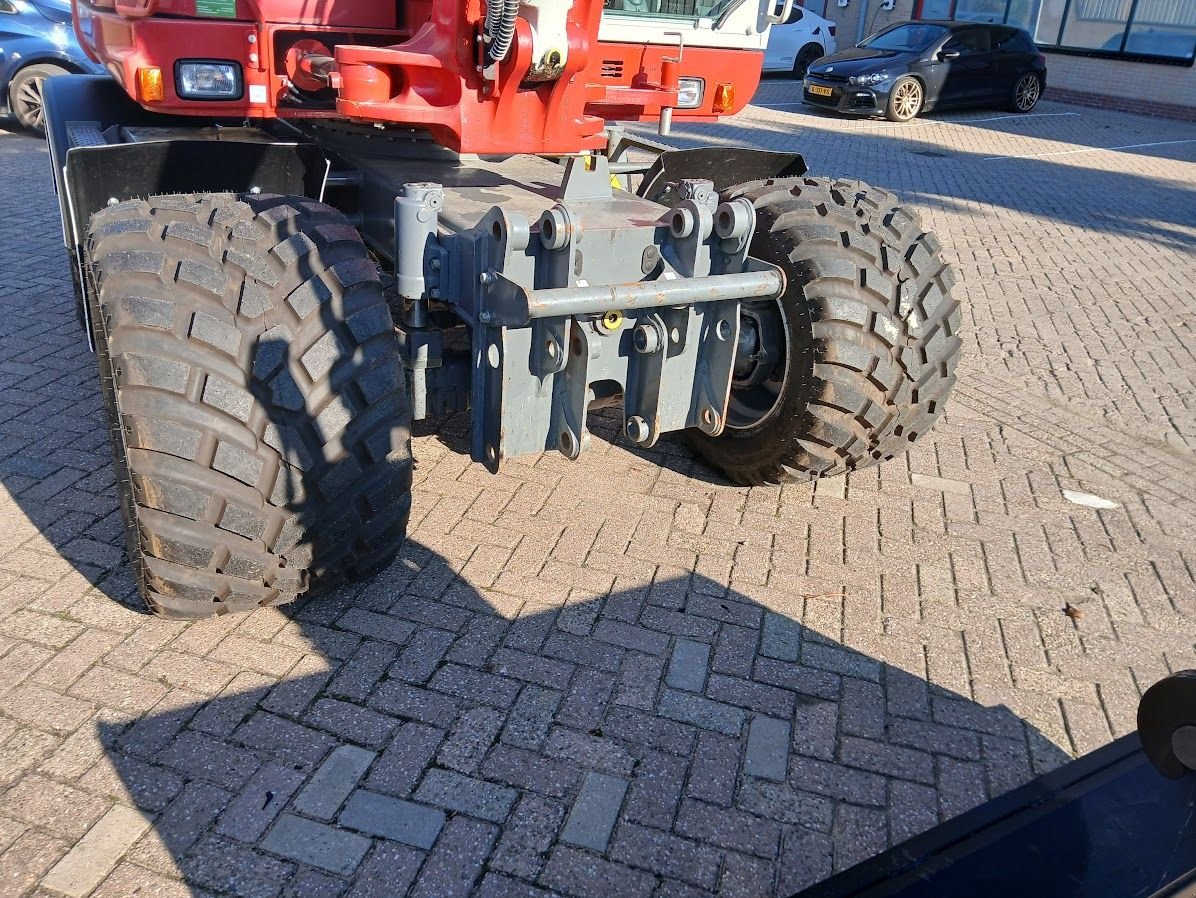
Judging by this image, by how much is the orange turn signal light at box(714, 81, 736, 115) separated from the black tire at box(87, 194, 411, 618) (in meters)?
2.19

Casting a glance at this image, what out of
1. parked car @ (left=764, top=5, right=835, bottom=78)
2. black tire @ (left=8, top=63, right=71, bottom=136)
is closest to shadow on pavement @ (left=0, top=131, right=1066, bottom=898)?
black tire @ (left=8, top=63, right=71, bottom=136)

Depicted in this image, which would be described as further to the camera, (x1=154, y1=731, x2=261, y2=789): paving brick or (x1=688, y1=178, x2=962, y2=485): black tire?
(x1=688, y1=178, x2=962, y2=485): black tire

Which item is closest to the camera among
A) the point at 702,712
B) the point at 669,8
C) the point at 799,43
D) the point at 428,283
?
the point at 702,712

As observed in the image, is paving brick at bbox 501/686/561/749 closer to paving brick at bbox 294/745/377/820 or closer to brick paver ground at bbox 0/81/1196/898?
brick paver ground at bbox 0/81/1196/898

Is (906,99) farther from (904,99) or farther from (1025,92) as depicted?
(1025,92)

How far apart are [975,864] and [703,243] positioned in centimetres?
199

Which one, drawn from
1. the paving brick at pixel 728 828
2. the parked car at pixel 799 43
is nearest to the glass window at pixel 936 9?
the parked car at pixel 799 43

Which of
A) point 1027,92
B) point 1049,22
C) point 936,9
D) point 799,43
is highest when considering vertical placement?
point 936,9

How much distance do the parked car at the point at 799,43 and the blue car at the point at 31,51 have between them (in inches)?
564

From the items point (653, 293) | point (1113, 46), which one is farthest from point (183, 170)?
point (1113, 46)

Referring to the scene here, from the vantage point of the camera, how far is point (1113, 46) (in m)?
20.8

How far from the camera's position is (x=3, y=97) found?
37.8ft

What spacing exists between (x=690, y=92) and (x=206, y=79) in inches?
83.4

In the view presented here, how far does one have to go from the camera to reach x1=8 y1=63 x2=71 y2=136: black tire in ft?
37.7
